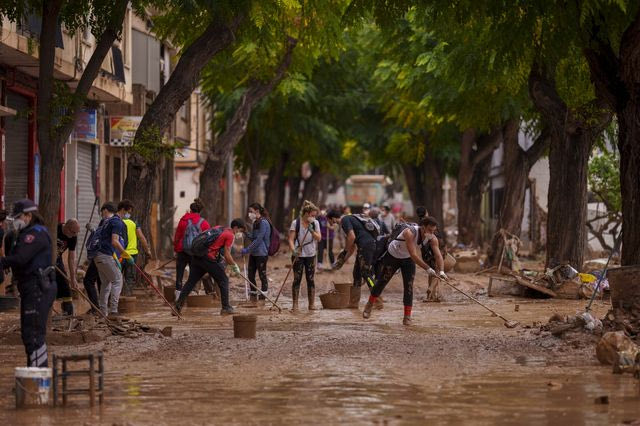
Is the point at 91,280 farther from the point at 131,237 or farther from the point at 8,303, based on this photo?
the point at 8,303

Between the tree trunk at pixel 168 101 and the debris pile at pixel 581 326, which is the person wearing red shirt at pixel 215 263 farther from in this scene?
the debris pile at pixel 581 326

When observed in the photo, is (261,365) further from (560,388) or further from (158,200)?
(158,200)

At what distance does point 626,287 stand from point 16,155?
15.2 meters

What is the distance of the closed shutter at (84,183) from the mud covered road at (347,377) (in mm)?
13761

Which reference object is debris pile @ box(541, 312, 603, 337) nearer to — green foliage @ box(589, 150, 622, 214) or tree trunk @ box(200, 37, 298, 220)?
tree trunk @ box(200, 37, 298, 220)

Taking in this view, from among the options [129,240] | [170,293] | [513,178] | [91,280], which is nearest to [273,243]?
[170,293]

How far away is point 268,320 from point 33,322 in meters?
7.76

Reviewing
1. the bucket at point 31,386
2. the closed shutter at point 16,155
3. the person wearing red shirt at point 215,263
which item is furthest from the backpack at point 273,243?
the bucket at point 31,386

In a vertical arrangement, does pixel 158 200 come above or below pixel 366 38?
below

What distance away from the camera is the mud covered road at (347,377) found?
9812 millimetres

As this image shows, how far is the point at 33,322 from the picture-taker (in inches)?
437

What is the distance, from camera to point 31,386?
10258mm

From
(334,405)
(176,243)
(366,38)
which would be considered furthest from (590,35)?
(366,38)

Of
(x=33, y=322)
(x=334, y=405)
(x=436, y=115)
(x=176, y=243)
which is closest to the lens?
(x=334, y=405)
